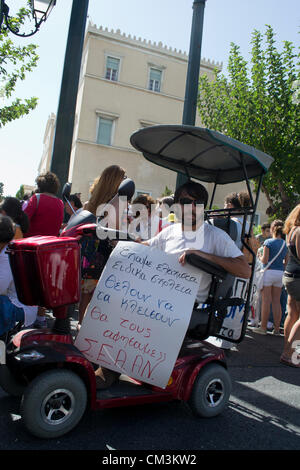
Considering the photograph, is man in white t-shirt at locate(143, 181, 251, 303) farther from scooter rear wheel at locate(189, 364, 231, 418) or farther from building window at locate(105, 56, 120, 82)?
building window at locate(105, 56, 120, 82)

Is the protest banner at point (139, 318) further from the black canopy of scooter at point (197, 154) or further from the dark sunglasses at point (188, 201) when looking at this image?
the black canopy of scooter at point (197, 154)

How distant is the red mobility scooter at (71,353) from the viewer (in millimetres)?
2281

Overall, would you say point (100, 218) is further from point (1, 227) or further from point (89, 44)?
point (89, 44)

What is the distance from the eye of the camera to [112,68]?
21.0m

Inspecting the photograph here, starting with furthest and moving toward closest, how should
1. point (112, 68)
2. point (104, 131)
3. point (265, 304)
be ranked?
point (112, 68)
point (104, 131)
point (265, 304)

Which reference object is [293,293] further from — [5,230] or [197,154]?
[5,230]

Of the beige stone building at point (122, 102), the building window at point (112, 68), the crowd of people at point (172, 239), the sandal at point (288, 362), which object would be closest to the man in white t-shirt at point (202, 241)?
the crowd of people at point (172, 239)

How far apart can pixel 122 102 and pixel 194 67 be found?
1593 centimetres

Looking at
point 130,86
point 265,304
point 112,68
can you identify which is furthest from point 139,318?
point 112,68

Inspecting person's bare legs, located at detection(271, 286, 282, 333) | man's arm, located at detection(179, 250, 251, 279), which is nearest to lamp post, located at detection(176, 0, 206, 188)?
person's bare legs, located at detection(271, 286, 282, 333)

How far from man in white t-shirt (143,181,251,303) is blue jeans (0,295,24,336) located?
125 centimetres

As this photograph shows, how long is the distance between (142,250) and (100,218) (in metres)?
0.68

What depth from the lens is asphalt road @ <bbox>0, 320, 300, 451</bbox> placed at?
2.33 meters
